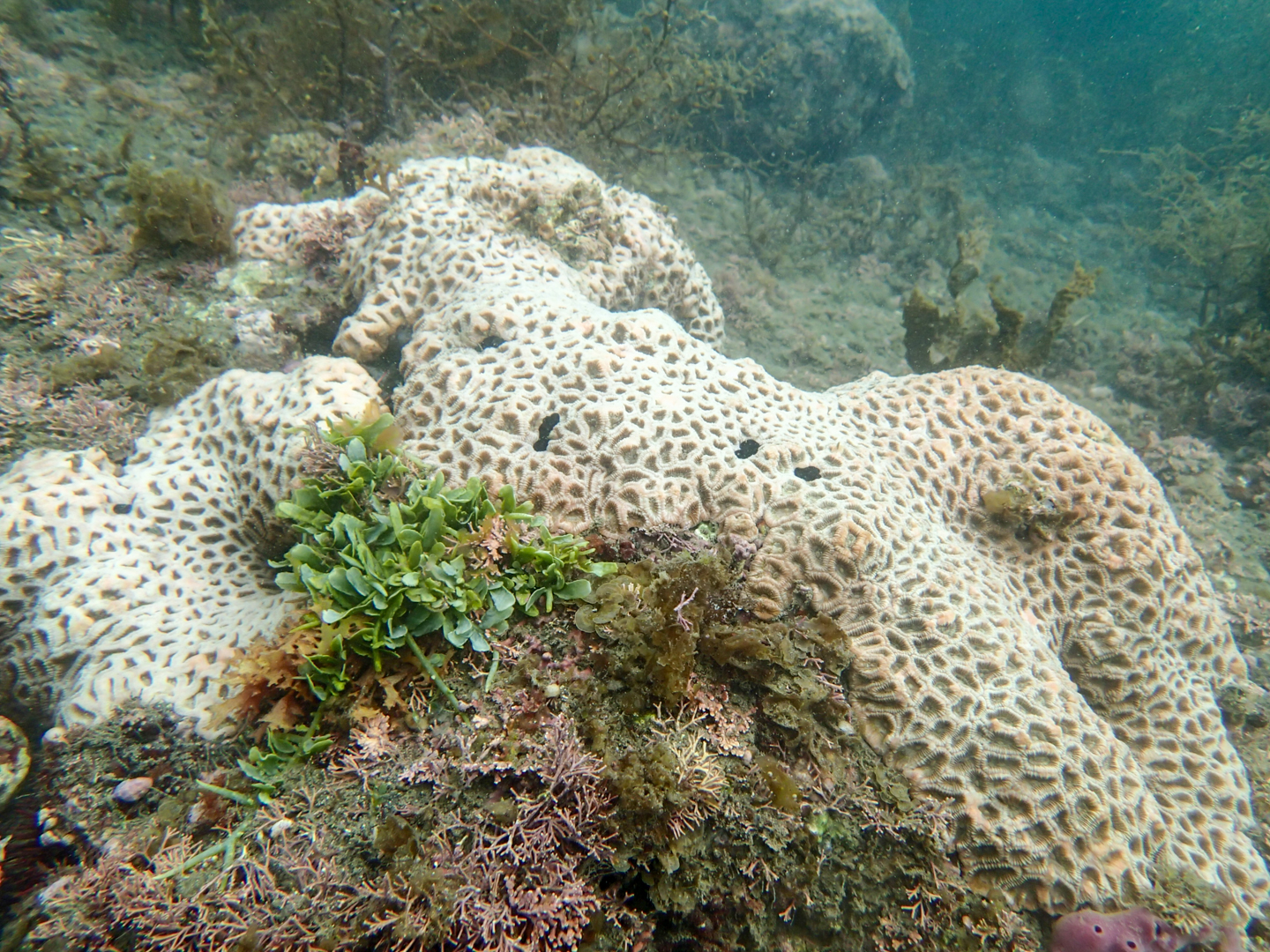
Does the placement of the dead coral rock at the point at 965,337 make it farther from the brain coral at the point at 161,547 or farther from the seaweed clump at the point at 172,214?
the seaweed clump at the point at 172,214

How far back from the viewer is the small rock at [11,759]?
2.88 m

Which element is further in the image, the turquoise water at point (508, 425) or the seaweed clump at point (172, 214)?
the seaweed clump at point (172, 214)

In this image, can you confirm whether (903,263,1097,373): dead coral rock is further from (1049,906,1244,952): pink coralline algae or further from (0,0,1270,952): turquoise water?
(1049,906,1244,952): pink coralline algae

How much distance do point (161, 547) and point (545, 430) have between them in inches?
103

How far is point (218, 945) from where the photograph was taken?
2119 millimetres

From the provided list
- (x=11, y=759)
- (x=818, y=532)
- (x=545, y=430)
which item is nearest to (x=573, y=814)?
(x=818, y=532)

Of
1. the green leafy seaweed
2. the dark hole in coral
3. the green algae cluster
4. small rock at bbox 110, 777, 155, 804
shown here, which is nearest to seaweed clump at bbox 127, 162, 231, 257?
the green leafy seaweed

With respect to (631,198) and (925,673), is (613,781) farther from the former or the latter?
(631,198)

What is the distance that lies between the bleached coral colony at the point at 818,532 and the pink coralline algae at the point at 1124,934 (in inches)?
4.3

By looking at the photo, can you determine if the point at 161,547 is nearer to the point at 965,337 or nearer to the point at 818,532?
the point at 818,532

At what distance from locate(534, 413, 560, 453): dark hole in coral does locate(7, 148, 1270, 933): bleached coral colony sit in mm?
22

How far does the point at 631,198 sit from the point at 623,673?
5.68 meters

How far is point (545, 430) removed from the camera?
3.77 metres

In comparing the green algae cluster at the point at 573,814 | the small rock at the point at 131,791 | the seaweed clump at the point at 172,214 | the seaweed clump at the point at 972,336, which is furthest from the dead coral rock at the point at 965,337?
the small rock at the point at 131,791
